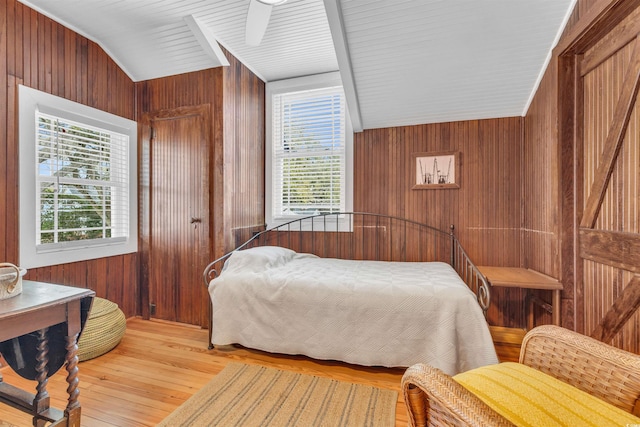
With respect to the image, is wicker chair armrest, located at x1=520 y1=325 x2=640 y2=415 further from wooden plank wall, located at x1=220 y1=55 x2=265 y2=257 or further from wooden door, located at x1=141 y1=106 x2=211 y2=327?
wooden door, located at x1=141 y1=106 x2=211 y2=327

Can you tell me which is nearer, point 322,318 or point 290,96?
point 322,318

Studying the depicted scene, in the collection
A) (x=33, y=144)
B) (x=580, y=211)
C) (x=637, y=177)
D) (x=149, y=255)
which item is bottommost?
(x=149, y=255)

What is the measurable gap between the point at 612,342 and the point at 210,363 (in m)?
2.45

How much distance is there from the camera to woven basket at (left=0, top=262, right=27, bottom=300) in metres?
1.23

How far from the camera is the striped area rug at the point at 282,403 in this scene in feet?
5.13

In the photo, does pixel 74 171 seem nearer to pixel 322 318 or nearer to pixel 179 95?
pixel 179 95

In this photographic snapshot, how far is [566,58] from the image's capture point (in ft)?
6.32

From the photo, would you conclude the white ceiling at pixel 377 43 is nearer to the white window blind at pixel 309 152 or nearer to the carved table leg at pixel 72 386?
the white window blind at pixel 309 152

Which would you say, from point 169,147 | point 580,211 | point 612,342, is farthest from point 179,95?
point 612,342

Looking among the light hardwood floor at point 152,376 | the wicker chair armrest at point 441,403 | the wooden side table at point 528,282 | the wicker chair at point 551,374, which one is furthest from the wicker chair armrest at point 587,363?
the wooden side table at point 528,282

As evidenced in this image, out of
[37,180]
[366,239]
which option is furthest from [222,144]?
[366,239]

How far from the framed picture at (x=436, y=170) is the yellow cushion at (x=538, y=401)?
2.02m

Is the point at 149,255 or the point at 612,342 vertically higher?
the point at 149,255

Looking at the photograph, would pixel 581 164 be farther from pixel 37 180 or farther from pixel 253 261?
pixel 37 180
